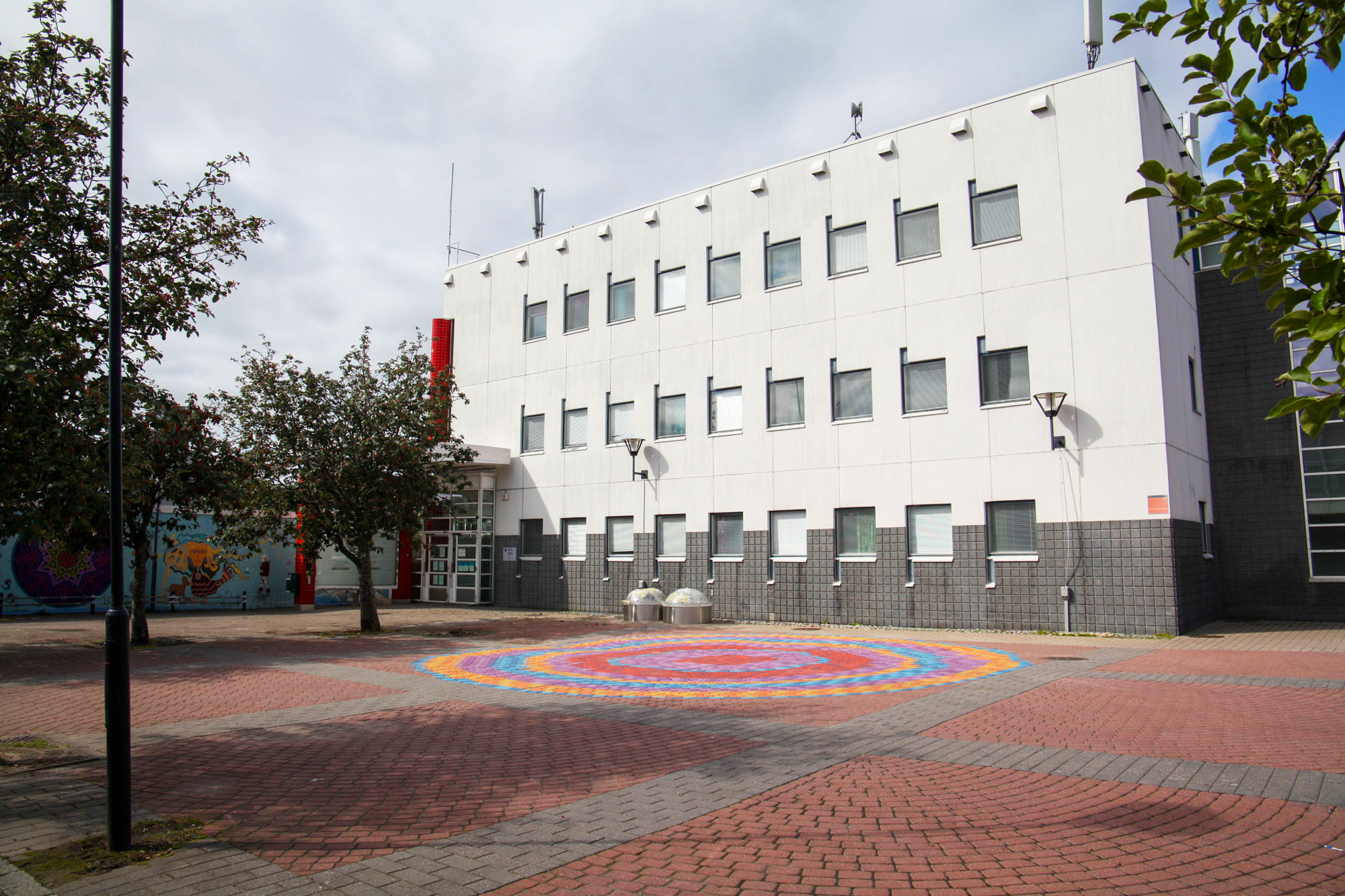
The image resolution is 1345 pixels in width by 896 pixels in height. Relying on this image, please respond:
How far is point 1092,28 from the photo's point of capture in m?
20.9

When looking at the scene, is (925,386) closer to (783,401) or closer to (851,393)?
(851,393)

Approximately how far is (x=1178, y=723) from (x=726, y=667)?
6.71m

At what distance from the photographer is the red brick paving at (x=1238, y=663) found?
12062 mm

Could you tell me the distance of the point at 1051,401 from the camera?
1858 cm

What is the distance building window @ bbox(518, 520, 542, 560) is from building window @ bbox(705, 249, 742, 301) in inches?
386

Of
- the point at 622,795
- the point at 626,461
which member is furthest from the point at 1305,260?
the point at 626,461

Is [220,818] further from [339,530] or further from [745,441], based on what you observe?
[745,441]

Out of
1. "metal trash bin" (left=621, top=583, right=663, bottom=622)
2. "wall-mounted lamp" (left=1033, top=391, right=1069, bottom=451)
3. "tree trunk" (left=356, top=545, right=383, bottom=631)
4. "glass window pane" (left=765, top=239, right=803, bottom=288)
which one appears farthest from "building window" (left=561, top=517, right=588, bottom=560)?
"wall-mounted lamp" (left=1033, top=391, right=1069, bottom=451)

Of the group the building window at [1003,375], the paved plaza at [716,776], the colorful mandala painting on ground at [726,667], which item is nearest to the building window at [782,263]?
the building window at [1003,375]

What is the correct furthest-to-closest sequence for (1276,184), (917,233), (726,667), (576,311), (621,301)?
(576,311), (621,301), (917,233), (726,667), (1276,184)

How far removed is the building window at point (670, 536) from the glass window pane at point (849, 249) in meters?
8.26

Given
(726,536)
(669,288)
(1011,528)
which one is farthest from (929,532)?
(669,288)

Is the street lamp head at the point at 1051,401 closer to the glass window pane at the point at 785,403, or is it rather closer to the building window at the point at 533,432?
the glass window pane at the point at 785,403

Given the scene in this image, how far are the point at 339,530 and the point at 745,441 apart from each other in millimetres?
10602
